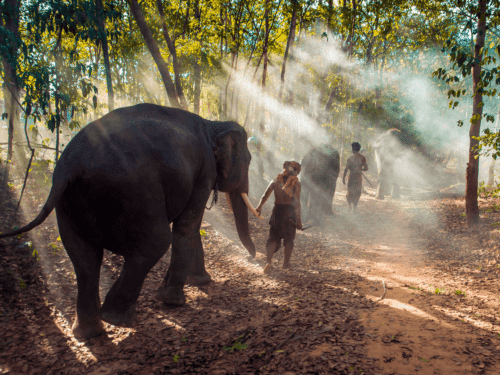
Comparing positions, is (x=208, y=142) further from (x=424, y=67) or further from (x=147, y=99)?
(x=424, y=67)

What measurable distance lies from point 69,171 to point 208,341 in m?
2.34

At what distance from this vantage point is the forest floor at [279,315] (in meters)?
3.33

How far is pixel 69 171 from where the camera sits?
328 centimetres

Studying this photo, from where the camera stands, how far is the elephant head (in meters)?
5.05

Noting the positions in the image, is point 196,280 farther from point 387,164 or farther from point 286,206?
point 387,164

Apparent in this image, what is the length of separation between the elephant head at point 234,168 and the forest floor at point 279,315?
1208 millimetres

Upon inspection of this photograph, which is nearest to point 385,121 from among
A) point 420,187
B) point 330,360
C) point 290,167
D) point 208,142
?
point 420,187

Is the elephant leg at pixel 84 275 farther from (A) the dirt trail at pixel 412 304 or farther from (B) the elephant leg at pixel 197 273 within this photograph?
(A) the dirt trail at pixel 412 304

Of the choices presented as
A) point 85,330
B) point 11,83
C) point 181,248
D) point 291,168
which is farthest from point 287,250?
point 11,83

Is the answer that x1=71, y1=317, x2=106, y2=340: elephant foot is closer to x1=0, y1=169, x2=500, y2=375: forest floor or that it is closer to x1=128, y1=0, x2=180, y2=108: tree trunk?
x1=0, y1=169, x2=500, y2=375: forest floor

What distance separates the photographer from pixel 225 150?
16.6ft

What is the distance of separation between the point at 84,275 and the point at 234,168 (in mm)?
2611

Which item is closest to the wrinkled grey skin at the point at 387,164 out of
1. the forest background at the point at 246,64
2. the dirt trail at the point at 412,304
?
the forest background at the point at 246,64

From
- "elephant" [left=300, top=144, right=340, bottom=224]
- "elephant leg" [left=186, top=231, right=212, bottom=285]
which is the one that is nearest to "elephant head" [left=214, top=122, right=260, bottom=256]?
"elephant leg" [left=186, top=231, right=212, bottom=285]
